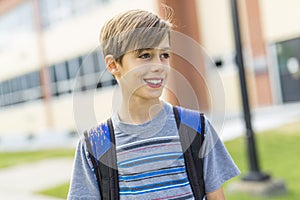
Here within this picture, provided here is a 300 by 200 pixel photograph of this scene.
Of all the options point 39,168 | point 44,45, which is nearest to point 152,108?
point 39,168

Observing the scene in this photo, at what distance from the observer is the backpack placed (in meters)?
1.17

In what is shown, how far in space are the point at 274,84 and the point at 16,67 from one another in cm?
1355

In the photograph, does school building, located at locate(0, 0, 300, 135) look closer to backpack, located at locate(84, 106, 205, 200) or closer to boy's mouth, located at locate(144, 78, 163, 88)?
backpack, located at locate(84, 106, 205, 200)

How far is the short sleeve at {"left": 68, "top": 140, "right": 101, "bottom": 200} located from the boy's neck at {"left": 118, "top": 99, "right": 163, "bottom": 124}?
5.9 inches

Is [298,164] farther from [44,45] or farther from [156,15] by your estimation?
[44,45]

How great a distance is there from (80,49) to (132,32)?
1526 centimetres

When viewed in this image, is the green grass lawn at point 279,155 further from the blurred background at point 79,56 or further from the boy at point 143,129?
the boy at point 143,129

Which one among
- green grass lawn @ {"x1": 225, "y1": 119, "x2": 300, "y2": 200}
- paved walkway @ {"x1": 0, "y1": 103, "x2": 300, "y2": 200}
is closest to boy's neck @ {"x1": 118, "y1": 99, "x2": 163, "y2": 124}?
green grass lawn @ {"x1": 225, "y1": 119, "x2": 300, "y2": 200}

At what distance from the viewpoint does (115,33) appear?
3.62ft

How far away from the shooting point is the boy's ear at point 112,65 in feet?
3.71

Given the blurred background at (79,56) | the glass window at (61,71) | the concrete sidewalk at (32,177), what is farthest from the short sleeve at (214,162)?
the glass window at (61,71)

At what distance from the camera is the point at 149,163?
1173mm

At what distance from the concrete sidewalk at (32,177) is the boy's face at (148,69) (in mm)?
4248

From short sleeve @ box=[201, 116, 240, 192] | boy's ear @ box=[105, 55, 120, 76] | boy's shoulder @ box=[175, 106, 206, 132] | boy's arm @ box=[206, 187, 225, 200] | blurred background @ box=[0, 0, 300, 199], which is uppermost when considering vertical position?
blurred background @ box=[0, 0, 300, 199]
